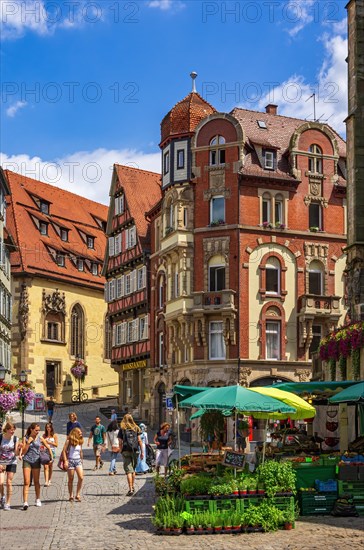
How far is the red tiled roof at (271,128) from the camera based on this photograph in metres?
51.9

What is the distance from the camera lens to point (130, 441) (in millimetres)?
22109

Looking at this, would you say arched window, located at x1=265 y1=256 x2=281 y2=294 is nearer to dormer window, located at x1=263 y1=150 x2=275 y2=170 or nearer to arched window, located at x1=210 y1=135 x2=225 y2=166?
dormer window, located at x1=263 y1=150 x2=275 y2=170

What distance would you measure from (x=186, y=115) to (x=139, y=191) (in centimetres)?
964

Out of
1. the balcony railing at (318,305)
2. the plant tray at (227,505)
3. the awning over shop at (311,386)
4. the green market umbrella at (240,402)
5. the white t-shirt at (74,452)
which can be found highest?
the balcony railing at (318,305)

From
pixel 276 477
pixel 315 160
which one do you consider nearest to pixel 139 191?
pixel 315 160

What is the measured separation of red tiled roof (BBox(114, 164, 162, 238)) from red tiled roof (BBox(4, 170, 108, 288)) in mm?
11177

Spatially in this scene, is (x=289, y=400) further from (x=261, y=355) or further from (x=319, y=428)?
(x=261, y=355)

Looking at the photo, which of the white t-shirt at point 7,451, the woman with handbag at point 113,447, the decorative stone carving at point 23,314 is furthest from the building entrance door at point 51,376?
the white t-shirt at point 7,451

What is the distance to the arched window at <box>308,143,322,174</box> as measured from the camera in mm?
51491

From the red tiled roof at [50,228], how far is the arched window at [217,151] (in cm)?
2167

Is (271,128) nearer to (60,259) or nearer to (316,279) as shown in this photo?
(316,279)

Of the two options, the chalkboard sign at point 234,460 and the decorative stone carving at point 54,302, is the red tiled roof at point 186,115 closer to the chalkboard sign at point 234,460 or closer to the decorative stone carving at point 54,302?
the decorative stone carving at point 54,302

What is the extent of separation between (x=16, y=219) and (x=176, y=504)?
181ft

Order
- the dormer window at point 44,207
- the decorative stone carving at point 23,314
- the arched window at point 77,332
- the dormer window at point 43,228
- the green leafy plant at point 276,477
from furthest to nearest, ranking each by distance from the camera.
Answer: the dormer window at point 44,207, the arched window at point 77,332, the dormer window at point 43,228, the decorative stone carving at point 23,314, the green leafy plant at point 276,477
